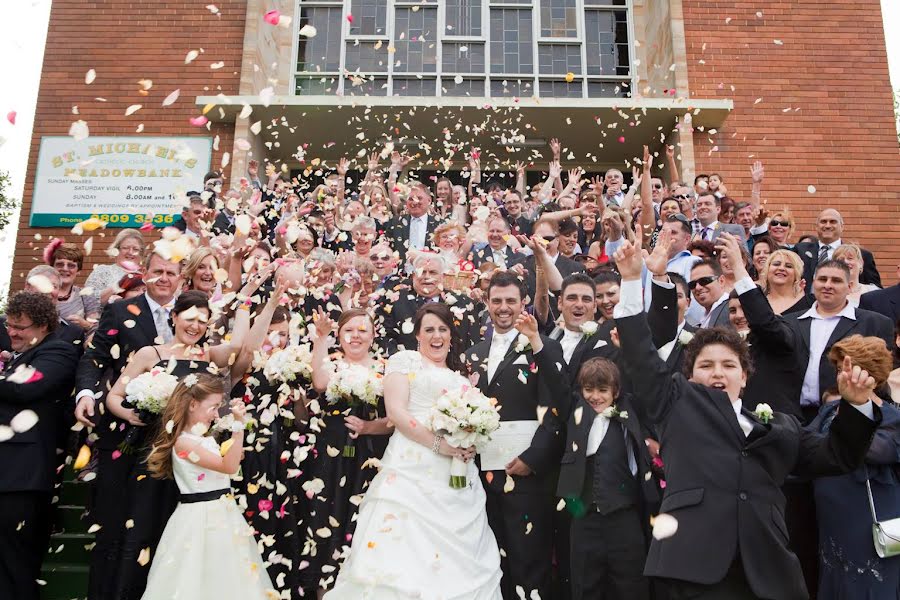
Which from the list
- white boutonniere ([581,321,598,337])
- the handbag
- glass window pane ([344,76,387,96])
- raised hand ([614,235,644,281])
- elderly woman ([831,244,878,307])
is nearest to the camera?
the handbag

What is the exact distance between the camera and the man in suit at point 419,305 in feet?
20.5

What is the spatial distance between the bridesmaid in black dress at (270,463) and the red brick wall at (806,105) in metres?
8.48

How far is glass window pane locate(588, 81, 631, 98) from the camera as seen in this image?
13148 millimetres

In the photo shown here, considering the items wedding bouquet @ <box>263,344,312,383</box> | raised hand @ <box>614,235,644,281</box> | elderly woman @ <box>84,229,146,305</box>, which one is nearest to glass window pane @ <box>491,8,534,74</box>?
elderly woman @ <box>84,229,146,305</box>

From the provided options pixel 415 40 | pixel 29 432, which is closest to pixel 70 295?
pixel 29 432

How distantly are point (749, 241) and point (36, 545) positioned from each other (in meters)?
7.59

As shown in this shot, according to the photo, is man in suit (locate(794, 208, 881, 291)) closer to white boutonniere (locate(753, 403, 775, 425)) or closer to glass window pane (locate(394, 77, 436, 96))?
white boutonniere (locate(753, 403, 775, 425))

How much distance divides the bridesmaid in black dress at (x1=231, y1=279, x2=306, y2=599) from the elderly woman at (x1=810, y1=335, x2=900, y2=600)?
329 centimetres

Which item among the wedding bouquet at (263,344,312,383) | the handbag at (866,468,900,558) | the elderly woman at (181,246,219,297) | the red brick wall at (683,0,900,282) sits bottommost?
the handbag at (866,468,900,558)

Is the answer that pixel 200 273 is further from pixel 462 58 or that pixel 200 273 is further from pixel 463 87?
pixel 462 58

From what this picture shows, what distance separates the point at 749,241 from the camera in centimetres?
861

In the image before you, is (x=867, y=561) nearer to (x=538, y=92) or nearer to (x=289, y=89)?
(x=538, y=92)

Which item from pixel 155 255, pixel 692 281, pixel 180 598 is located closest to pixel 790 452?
pixel 692 281

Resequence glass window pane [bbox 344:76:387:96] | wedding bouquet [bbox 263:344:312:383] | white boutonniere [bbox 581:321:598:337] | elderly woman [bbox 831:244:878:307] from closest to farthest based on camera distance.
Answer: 1. white boutonniere [bbox 581:321:598:337]
2. wedding bouquet [bbox 263:344:312:383]
3. elderly woman [bbox 831:244:878:307]
4. glass window pane [bbox 344:76:387:96]
